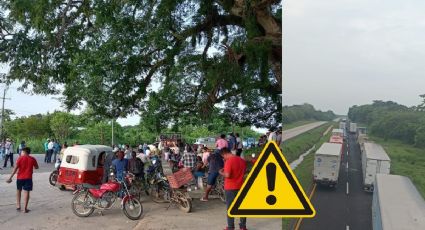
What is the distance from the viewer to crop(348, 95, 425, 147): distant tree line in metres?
2.20

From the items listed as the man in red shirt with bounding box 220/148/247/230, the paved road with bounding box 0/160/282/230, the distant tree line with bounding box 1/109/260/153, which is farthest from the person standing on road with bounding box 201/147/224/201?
the distant tree line with bounding box 1/109/260/153

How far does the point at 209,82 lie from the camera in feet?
37.9

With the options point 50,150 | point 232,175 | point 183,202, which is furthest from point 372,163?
point 50,150

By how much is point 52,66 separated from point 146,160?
5.95m

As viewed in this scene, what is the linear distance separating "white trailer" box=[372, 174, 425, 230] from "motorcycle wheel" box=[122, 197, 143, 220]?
9.11 m

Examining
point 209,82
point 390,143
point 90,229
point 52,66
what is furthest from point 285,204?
point 52,66

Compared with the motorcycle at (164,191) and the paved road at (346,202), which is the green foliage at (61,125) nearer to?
the motorcycle at (164,191)

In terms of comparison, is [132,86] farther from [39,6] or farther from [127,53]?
[39,6]

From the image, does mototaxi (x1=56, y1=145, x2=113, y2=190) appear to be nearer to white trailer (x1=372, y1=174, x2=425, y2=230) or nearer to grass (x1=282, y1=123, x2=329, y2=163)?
grass (x1=282, y1=123, x2=329, y2=163)

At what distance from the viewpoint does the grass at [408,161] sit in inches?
85.2

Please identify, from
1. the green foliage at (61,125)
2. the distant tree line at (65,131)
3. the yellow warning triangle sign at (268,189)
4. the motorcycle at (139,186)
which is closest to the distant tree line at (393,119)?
the yellow warning triangle sign at (268,189)

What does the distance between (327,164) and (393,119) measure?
394mm

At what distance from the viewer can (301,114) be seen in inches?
105

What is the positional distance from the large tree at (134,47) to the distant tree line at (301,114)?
7200mm
